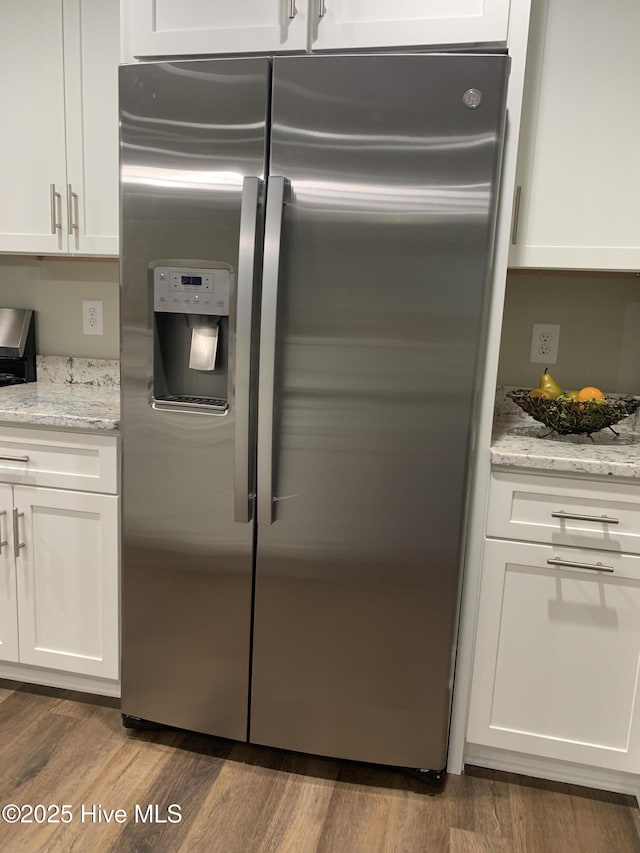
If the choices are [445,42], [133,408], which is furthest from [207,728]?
[445,42]

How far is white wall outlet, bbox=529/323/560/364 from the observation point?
2146 millimetres

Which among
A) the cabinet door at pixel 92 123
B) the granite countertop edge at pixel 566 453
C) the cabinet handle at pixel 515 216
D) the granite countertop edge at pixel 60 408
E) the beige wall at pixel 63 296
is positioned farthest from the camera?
the beige wall at pixel 63 296

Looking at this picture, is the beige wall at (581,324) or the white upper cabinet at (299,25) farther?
the beige wall at (581,324)

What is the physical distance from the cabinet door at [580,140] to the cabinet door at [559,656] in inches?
31.3

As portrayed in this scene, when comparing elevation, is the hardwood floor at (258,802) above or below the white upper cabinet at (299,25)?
below

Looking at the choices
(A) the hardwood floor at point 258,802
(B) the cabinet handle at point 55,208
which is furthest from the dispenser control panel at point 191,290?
(A) the hardwood floor at point 258,802

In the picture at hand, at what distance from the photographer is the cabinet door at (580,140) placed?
5.42 feet

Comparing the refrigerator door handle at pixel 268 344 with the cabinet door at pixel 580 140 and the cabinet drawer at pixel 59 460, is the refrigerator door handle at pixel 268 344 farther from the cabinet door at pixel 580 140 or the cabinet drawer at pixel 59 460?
the cabinet door at pixel 580 140

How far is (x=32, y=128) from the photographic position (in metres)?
2.10

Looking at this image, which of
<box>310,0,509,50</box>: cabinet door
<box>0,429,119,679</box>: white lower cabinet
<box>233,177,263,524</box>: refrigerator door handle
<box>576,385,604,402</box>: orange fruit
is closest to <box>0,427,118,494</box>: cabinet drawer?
<box>0,429,119,679</box>: white lower cabinet

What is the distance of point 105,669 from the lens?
2010 mm

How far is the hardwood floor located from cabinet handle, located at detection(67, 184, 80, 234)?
4.97 feet

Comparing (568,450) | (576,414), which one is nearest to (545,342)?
(576,414)

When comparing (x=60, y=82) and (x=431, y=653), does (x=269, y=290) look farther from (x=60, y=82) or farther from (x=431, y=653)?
(x=60, y=82)
